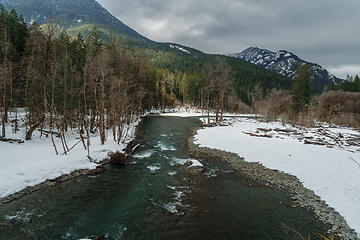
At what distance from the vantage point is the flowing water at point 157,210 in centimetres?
804

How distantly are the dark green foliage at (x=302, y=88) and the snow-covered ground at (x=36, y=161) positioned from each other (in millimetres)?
48388

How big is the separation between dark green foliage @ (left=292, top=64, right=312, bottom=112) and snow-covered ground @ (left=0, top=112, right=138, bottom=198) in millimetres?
48388

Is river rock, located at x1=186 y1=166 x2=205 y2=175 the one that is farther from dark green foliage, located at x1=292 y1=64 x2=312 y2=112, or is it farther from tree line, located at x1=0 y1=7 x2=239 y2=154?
dark green foliage, located at x1=292 y1=64 x2=312 y2=112

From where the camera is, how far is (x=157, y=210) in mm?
9672

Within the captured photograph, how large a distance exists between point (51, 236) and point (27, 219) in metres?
2.00

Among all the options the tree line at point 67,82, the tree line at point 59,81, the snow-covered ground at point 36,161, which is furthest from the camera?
the tree line at point 67,82

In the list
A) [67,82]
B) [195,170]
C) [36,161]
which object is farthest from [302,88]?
[36,161]

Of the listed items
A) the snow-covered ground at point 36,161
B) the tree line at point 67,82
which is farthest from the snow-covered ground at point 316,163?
the snow-covered ground at point 36,161

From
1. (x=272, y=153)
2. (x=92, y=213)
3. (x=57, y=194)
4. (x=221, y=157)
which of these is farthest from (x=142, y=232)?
(x=272, y=153)

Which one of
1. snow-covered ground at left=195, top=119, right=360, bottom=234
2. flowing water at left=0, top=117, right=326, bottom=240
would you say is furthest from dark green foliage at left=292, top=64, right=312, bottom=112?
flowing water at left=0, top=117, right=326, bottom=240

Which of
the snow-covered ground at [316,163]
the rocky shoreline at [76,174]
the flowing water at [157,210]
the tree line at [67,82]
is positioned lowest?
the flowing water at [157,210]

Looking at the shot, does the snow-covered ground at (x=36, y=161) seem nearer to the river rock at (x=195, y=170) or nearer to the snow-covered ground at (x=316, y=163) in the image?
the river rock at (x=195, y=170)

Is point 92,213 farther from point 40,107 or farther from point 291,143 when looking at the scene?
point 291,143

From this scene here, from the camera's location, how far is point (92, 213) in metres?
9.45
